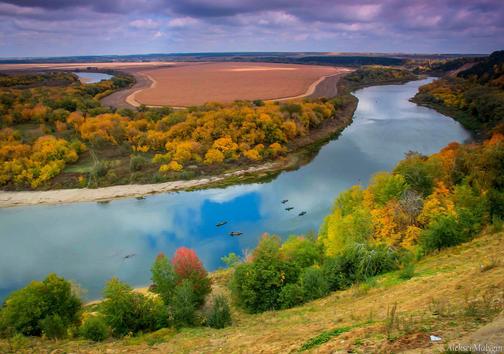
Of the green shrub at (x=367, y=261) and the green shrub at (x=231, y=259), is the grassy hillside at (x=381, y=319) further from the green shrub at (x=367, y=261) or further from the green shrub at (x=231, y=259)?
the green shrub at (x=231, y=259)

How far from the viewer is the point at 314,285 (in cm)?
1859

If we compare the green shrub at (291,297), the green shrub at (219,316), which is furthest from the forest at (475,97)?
the green shrub at (219,316)

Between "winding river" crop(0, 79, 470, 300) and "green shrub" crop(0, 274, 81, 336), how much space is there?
601 cm

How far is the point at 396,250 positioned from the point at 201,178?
106 feet

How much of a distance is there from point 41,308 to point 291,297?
11979 millimetres

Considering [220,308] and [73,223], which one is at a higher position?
[220,308]

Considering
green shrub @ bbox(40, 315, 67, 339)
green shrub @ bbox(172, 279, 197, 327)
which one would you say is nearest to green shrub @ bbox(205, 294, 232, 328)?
green shrub @ bbox(172, 279, 197, 327)

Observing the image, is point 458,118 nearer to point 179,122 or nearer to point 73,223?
point 179,122

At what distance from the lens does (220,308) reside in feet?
56.0

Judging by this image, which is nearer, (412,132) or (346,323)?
(346,323)

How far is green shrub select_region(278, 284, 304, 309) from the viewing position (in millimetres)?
18656

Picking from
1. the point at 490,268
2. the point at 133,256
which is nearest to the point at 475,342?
the point at 490,268

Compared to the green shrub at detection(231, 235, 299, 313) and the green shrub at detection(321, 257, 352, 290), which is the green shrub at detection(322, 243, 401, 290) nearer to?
the green shrub at detection(321, 257, 352, 290)

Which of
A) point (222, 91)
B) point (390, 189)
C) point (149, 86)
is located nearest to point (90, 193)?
point (390, 189)
